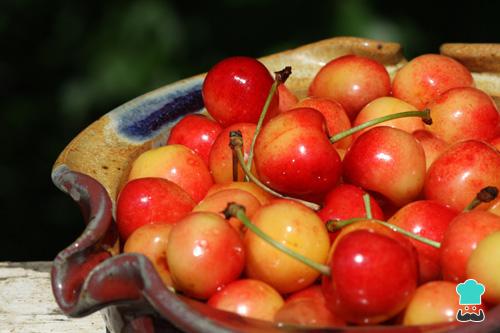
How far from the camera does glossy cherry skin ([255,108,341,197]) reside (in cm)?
113

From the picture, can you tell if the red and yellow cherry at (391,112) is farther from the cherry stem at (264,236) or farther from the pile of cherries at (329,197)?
the cherry stem at (264,236)

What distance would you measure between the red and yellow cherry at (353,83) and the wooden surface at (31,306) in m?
0.54

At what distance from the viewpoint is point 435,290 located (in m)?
0.95

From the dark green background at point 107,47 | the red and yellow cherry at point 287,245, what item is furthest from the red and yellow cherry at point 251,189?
the dark green background at point 107,47

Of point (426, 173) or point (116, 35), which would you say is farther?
point (116, 35)

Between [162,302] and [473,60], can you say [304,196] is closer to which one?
[162,302]

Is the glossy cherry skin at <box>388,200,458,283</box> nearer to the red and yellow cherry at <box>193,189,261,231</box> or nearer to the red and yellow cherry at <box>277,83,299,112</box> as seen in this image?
the red and yellow cherry at <box>193,189,261,231</box>

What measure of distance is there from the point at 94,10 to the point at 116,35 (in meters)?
0.09

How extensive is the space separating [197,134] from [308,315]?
479 mm

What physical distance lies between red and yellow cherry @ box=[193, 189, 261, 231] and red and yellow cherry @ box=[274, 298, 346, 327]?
0.53 ft

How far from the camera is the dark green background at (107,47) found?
1.77 meters

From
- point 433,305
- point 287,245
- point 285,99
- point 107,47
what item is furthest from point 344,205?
point 107,47

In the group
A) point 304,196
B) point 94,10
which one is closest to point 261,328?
point 304,196

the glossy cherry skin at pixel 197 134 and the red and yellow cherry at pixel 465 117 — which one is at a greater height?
the red and yellow cherry at pixel 465 117
